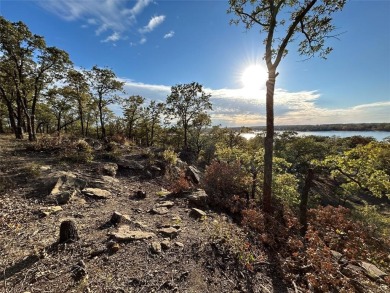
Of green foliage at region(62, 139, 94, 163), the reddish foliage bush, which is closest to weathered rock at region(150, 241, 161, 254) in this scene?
the reddish foliage bush

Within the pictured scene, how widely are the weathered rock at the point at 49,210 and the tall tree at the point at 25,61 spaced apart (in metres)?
10.3

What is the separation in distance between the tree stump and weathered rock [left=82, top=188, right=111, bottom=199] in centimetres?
266

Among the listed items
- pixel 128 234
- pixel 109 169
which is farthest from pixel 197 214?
pixel 109 169

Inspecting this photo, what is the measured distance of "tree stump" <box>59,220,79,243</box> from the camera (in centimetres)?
416

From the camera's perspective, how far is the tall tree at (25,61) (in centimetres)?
1164

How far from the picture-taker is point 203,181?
9406 millimetres

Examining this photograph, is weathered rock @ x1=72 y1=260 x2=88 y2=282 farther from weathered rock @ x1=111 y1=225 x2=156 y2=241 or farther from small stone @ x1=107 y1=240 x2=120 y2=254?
weathered rock @ x1=111 y1=225 x2=156 y2=241

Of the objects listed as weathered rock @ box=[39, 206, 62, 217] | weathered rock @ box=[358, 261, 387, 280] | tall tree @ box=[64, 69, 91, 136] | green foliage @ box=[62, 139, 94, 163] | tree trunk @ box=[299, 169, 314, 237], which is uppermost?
tall tree @ box=[64, 69, 91, 136]

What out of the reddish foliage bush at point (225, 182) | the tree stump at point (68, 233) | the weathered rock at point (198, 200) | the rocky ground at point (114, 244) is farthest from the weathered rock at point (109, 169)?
the tree stump at point (68, 233)

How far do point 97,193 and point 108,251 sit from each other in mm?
3437

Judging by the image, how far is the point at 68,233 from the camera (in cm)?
420

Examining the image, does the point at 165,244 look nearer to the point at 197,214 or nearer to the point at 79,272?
the point at 79,272

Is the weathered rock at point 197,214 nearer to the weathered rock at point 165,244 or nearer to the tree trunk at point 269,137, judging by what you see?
the weathered rock at point 165,244

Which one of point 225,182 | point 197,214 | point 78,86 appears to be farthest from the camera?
point 78,86
